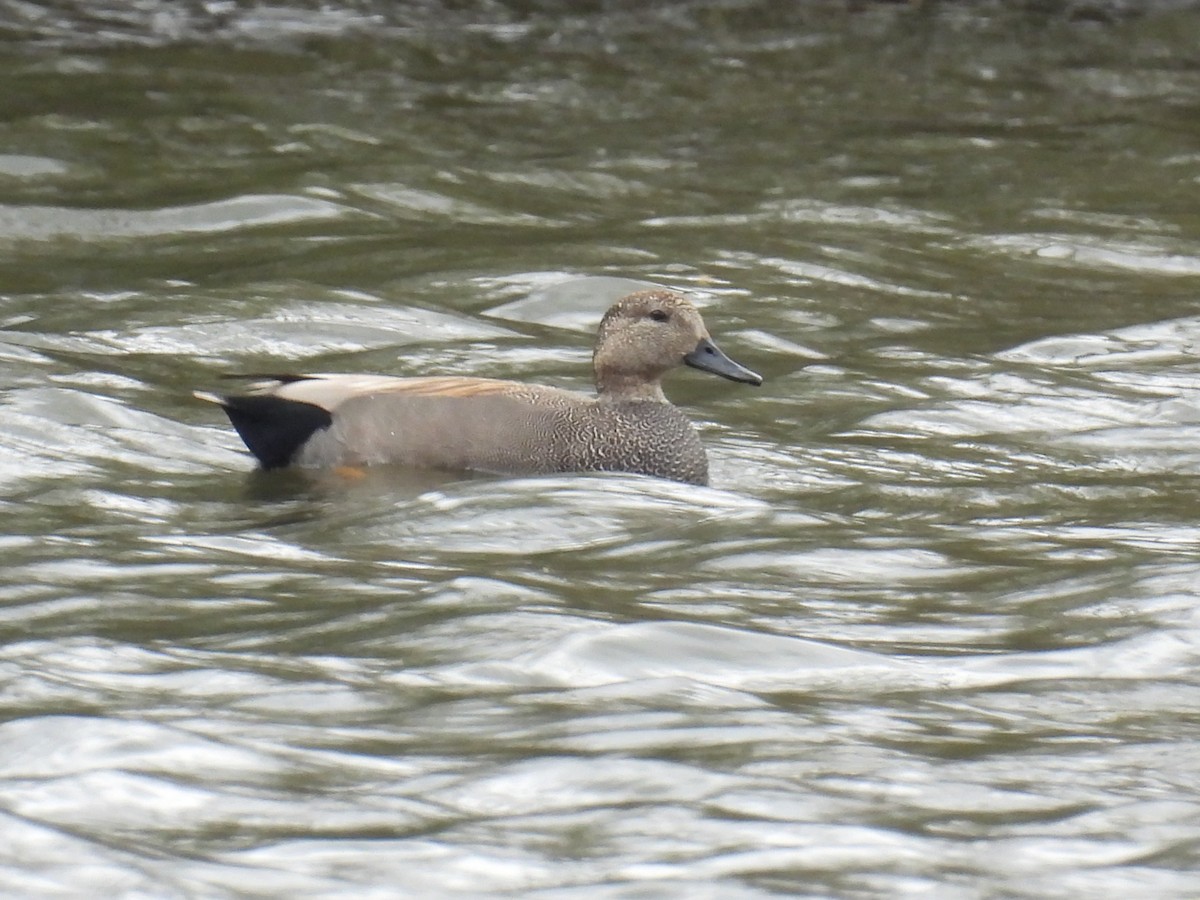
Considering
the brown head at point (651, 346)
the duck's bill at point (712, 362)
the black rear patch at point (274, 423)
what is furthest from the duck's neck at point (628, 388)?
the black rear patch at point (274, 423)

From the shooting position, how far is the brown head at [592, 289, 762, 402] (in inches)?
346

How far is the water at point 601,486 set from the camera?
4.50m

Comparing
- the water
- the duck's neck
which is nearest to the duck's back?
the water

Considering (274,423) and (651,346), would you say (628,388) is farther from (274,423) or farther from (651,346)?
(274,423)

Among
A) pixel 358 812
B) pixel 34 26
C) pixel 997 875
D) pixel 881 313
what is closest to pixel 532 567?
pixel 358 812

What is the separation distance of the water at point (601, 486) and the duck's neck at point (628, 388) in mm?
405

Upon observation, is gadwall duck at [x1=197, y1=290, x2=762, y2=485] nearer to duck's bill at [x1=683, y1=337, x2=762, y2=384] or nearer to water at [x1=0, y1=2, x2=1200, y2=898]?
water at [x1=0, y1=2, x2=1200, y2=898]

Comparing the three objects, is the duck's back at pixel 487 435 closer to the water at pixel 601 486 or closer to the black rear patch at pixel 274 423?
the black rear patch at pixel 274 423

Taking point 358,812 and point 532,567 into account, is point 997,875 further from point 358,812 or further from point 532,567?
point 532,567

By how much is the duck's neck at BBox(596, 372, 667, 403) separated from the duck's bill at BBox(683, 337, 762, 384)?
0.52ft

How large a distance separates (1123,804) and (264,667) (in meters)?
2.01

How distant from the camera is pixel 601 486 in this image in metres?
8.04

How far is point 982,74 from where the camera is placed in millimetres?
17641

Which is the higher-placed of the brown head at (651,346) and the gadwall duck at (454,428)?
the brown head at (651,346)
